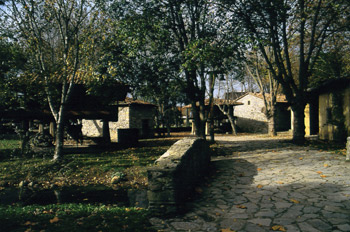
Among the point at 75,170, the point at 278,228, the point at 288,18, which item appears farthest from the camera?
the point at 288,18

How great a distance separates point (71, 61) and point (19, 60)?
7.08 ft

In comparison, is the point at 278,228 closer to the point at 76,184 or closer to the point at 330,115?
the point at 76,184

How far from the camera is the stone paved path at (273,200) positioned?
3.96 metres

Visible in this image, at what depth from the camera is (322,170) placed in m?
7.04

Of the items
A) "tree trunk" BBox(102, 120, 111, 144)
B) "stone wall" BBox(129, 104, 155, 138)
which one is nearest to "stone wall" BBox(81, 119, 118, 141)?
"stone wall" BBox(129, 104, 155, 138)

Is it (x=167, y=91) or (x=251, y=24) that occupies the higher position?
(x=251, y=24)

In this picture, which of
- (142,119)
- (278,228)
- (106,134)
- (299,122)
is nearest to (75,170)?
(106,134)

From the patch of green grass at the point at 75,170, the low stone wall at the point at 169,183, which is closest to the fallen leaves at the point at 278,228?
the low stone wall at the point at 169,183

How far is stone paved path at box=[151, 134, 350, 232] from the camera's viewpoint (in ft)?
13.0

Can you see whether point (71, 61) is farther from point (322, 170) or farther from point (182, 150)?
point (322, 170)

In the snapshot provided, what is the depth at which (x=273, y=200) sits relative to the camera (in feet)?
16.4

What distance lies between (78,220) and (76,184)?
4.48m

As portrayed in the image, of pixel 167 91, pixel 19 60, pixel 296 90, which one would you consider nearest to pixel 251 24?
pixel 296 90

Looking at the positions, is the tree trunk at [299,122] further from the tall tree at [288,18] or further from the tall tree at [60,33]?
the tall tree at [60,33]
